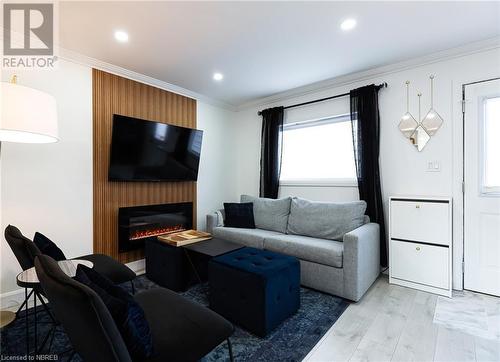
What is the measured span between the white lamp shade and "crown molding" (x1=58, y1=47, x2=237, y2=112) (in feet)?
3.91

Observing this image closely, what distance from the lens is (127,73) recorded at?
3105 millimetres

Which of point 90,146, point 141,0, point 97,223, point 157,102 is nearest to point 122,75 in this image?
point 157,102

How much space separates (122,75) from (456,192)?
4.14m

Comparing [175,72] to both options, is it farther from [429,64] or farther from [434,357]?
[434,357]

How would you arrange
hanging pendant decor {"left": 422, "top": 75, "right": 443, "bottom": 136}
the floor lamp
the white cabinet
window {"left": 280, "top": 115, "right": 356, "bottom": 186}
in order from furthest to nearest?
1. window {"left": 280, "top": 115, "right": 356, "bottom": 186}
2. hanging pendant decor {"left": 422, "top": 75, "right": 443, "bottom": 136}
3. the white cabinet
4. the floor lamp

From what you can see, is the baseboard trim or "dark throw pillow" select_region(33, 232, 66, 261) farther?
the baseboard trim

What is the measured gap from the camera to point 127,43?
8.14 ft

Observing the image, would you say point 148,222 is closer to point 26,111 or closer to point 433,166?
point 26,111

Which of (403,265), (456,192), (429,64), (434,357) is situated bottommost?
(434,357)

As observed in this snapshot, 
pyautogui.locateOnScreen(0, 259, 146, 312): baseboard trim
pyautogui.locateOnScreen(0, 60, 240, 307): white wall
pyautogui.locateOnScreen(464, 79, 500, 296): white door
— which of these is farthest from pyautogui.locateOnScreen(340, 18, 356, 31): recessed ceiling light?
pyautogui.locateOnScreen(0, 259, 146, 312): baseboard trim

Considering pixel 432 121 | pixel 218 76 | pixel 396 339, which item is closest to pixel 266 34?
pixel 218 76

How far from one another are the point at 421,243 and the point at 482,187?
83 cm

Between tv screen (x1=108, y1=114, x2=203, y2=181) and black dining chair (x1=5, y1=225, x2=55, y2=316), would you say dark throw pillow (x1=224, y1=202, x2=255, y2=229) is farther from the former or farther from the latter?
black dining chair (x1=5, y1=225, x2=55, y2=316)

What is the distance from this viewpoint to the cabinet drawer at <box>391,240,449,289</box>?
255cm
